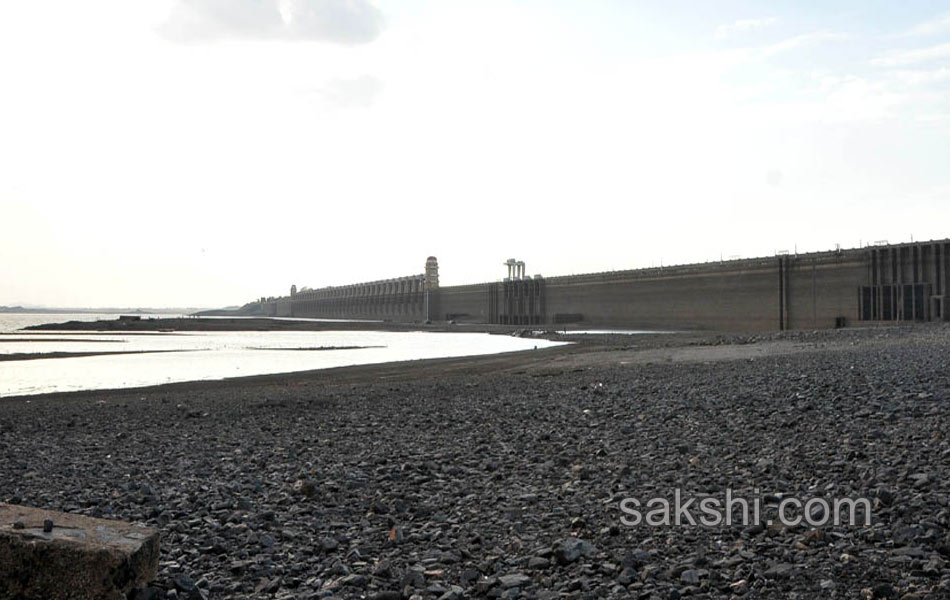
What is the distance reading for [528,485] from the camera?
703cm

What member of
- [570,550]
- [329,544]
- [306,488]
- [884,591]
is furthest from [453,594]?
[306,488]

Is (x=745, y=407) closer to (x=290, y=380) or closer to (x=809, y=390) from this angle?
(x=809, y=390)

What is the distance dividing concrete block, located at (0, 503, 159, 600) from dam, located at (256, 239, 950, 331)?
→ 47.6 m

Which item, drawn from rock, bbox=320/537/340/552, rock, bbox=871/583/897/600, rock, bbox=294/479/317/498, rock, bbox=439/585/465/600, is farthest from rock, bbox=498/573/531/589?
rock, bbox=294/479/317/498

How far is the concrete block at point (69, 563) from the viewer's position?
4.13 m

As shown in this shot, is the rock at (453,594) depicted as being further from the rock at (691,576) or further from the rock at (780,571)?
the rock at (780,571)

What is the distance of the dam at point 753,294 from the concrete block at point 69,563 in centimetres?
4756

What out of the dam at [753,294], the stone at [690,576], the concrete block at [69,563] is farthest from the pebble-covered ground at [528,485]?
the dam at [753,294]

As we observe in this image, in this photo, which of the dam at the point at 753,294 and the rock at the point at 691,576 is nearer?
the rock at the point at 691,576

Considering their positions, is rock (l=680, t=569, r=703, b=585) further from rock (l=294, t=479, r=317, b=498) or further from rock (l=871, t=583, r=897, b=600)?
rock (l=294, t=479, r=317, b=498)

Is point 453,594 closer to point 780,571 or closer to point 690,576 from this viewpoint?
point 690,576

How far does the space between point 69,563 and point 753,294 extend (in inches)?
2260

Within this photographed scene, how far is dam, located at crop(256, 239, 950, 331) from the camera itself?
44.7 m

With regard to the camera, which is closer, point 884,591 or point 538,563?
point 884,591
